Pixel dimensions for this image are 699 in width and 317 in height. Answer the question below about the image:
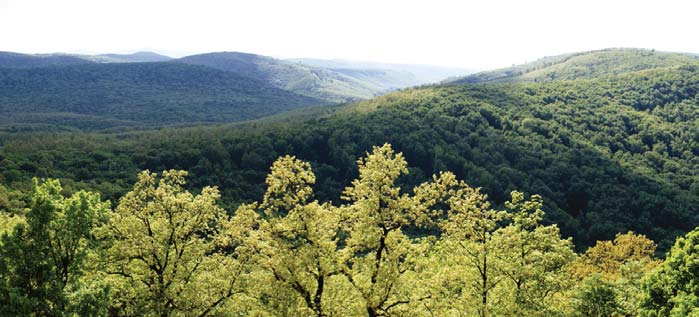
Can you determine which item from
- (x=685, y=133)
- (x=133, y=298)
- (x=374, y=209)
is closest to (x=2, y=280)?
(x=133, y=298)

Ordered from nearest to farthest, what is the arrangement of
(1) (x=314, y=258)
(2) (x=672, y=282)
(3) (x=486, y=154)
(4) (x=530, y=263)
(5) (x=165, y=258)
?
(1) (x=314, y=258) < (5) (x=165, y=258) < (4) (x=530, y=263) < (2) (x=672, y=282) < (3) (x=486, y=154)

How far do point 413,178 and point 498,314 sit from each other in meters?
113

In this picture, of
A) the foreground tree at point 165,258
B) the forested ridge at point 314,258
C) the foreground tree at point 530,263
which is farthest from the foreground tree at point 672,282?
the foreground tree at point 165,258

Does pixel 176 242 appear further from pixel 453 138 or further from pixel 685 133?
pixel 685 133

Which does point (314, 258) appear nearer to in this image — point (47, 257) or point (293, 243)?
point (293, 243)

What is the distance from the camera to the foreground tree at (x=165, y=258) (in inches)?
907

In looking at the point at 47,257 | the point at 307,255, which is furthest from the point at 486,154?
the point at 47,257

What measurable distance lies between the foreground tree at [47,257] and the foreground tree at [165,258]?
11.3 ft

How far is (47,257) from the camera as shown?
18.8 metres

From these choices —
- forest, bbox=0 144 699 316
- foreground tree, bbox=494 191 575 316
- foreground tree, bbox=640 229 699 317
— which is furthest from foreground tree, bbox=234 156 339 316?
foreground tree, bbox=640 229 699 317

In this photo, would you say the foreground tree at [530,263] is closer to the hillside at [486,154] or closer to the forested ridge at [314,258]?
the forested ridge at [314,258]

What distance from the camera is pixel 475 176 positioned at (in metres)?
134

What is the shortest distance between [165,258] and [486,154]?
13156cm

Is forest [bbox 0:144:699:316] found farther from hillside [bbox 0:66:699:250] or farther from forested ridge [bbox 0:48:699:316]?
hillside [bbox 0:66:699:250]
